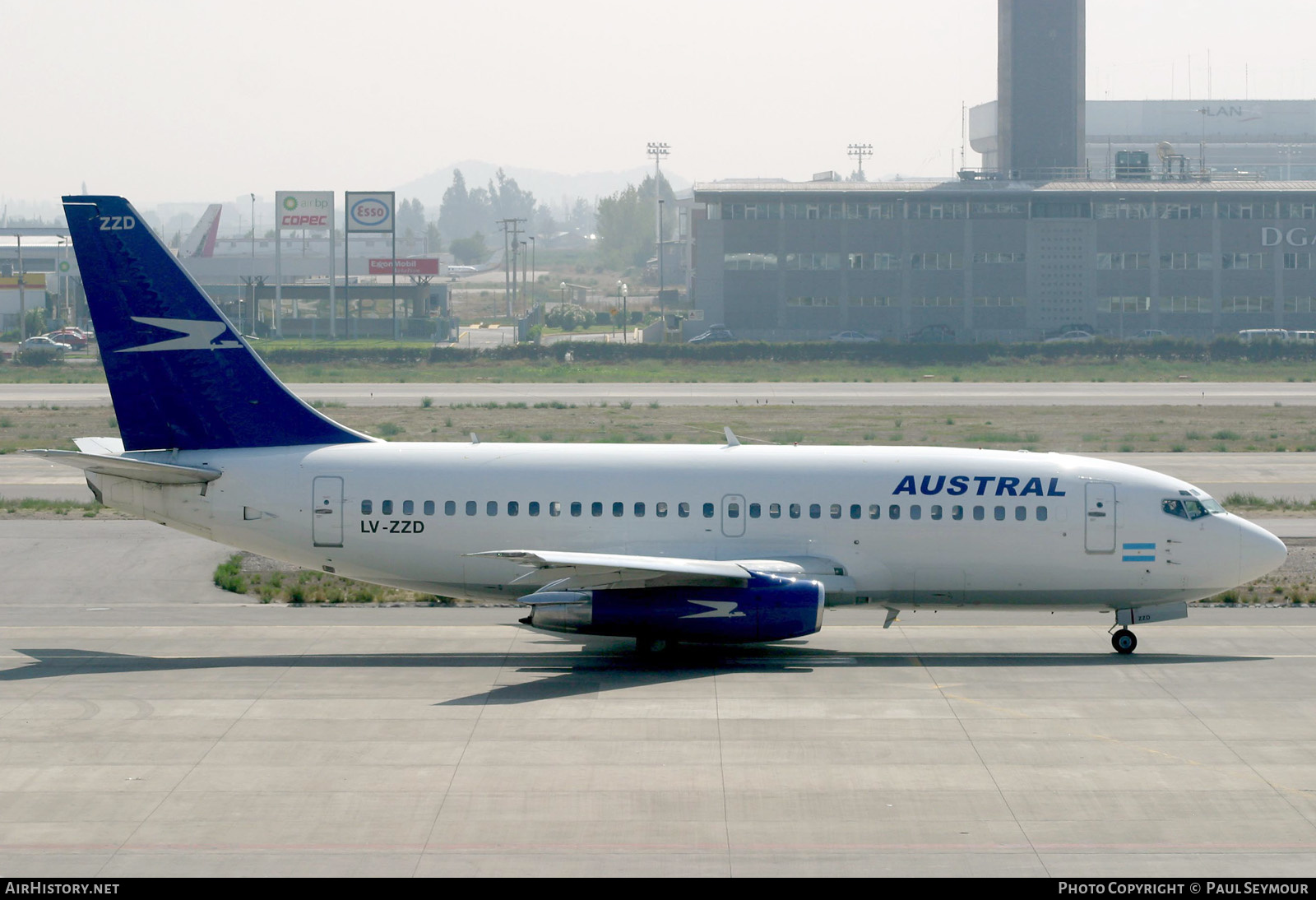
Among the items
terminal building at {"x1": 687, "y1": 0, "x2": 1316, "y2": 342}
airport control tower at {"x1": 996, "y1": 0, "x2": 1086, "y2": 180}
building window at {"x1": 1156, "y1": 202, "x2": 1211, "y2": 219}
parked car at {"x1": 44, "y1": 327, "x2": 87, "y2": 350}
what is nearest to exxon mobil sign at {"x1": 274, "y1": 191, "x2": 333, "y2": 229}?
parked car at {"x1": 44, "y1": 327, "x2": 87, "y2": 350}

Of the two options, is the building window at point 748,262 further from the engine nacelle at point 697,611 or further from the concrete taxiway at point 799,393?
the engine nacelle at point 697,611

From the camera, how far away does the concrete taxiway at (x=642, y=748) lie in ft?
51.2

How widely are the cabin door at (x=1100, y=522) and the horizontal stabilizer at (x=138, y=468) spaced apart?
1689 centimetres

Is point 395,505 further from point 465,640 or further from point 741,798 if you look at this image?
point 741,798

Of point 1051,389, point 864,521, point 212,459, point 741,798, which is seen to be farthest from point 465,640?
point 1051,389

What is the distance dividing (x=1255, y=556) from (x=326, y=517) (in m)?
18.0

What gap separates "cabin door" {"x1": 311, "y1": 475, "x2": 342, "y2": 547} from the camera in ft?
84.9

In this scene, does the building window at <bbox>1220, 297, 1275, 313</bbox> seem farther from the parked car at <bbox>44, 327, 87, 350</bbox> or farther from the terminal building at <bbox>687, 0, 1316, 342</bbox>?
the parked car at <bbox>44, 327, 87, 350</bbox>

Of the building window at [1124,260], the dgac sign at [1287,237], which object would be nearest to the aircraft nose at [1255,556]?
the building window at [1124,260]

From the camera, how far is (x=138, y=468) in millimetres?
25250

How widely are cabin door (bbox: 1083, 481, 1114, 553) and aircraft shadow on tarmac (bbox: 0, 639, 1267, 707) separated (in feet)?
6.90

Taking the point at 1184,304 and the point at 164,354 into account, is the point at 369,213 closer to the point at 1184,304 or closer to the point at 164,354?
the point at 1184,304

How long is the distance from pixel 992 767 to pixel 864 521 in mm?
7701

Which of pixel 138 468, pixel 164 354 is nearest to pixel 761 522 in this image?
pixel 138 468
